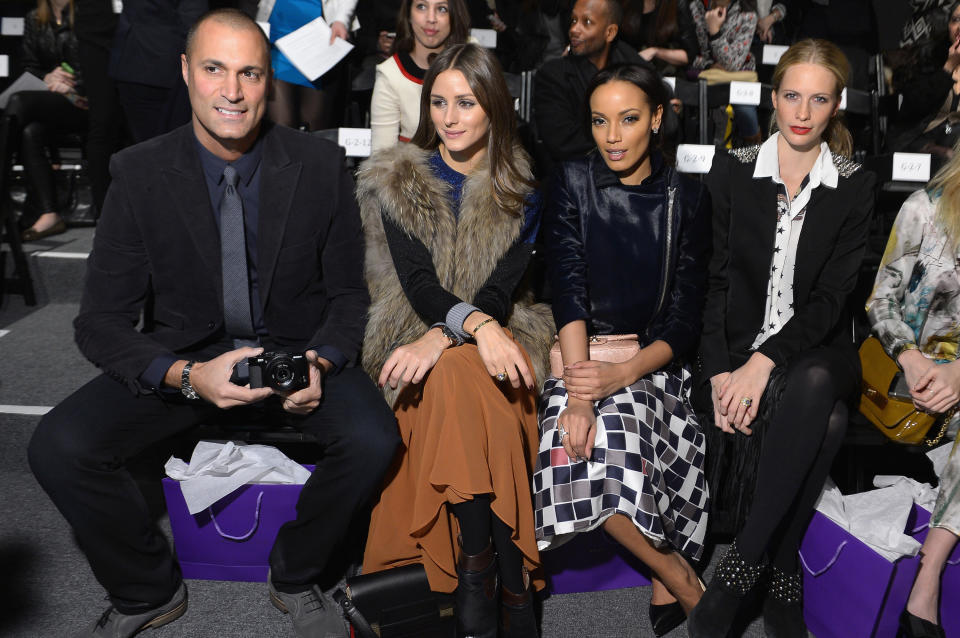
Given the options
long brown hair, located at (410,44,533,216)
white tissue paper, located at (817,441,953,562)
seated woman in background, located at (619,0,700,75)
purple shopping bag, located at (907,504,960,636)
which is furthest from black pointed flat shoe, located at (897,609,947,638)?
seated woman in background, located at (619,0,700,75)

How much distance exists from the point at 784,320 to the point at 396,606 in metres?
1.25

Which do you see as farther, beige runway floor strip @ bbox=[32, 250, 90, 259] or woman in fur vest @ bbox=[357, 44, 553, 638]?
beige runway floor strip @ bbox=[32, 250, 90, 259]

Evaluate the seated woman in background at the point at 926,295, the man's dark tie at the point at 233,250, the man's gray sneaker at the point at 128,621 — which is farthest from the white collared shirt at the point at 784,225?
the man's gray sneaker at the point at 128,621

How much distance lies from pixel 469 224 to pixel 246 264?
0.57 meters

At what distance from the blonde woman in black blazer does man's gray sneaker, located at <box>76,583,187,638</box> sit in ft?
4.04

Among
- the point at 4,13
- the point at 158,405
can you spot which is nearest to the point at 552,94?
the point at 158,405

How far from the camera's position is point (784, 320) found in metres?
2.23

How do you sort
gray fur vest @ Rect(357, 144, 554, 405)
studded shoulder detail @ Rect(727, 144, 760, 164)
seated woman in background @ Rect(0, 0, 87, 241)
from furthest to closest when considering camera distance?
1. seated woman in background @ Rect(0, 0, 87, 241)
2. studded shoulder detail @ Rect(727, 144, 760, 164)
3. gray fur vest @ Rect(357, 144, 554, 405)

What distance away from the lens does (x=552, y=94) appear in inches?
132

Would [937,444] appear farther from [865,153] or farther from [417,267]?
[865,153]

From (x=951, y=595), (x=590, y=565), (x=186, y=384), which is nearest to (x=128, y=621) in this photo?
(x=186, y=384)

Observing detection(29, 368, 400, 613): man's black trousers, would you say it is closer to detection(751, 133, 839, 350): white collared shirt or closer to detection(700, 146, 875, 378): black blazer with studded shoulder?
detection(700, 146, 875, 378): black blazer with studded shoulder

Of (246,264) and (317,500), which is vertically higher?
(246,264)

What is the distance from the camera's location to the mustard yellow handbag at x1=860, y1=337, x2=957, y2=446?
2.10m
